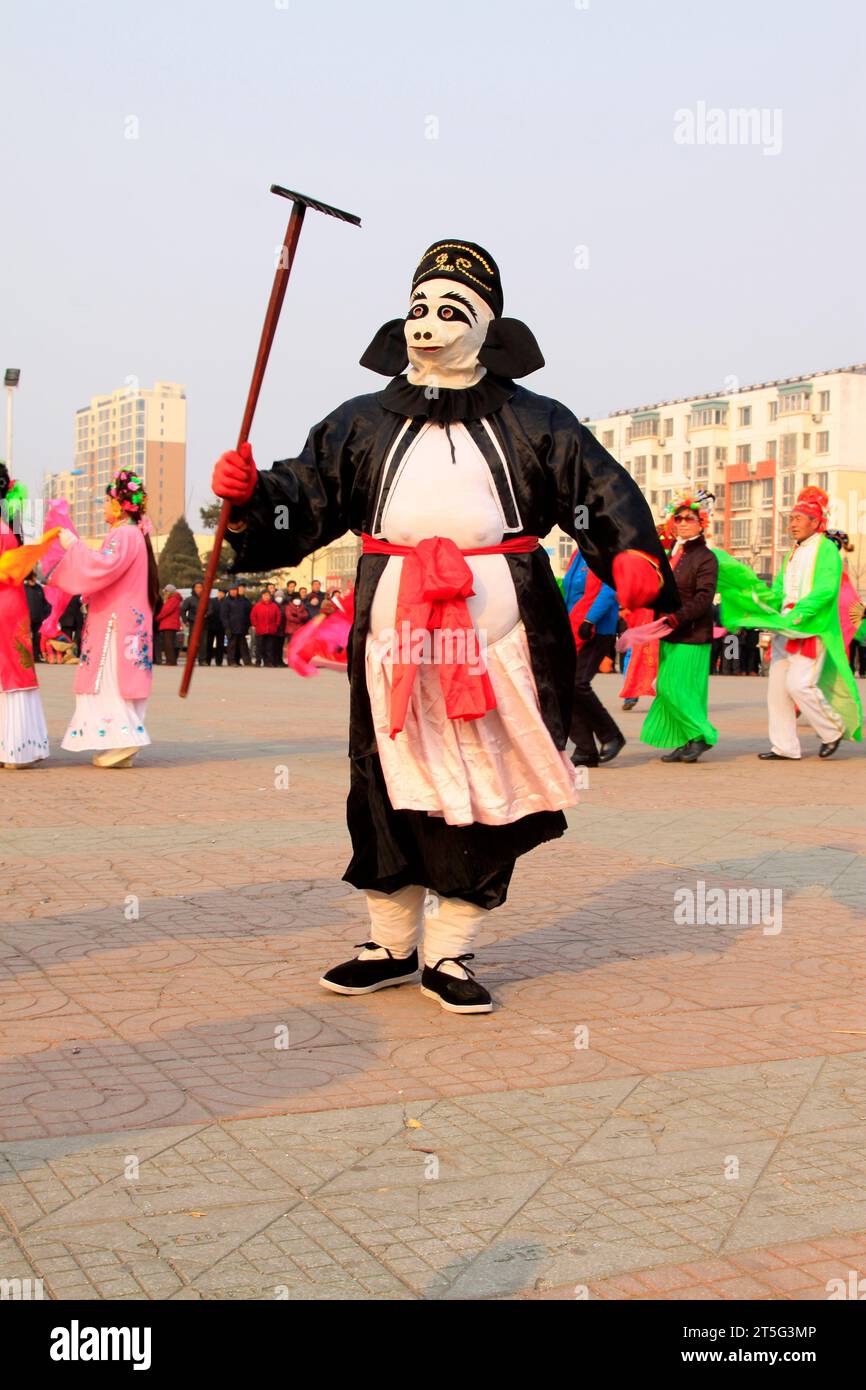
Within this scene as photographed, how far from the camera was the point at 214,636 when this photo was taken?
3391 centimetres

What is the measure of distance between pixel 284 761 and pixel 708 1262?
9247 mm

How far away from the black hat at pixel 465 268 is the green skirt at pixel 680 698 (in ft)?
25.2

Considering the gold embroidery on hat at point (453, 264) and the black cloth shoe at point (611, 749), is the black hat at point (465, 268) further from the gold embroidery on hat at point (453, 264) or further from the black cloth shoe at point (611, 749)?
the black cloth shoe at point (611, 749)

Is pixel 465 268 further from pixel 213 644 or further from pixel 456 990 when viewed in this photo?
pixel 213 644

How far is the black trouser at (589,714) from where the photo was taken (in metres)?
11.9

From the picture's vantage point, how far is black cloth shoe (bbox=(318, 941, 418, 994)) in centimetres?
494

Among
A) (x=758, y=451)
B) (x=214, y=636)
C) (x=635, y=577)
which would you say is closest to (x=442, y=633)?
(x=635, y=577)

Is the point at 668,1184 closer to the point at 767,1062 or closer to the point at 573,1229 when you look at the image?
the point at 573,1229

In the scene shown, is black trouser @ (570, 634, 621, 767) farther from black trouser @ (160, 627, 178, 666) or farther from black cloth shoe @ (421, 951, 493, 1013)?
black trouser @ (160, 627, 178, 666)

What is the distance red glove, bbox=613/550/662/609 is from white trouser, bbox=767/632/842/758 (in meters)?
8.12

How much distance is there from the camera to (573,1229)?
10.2ft

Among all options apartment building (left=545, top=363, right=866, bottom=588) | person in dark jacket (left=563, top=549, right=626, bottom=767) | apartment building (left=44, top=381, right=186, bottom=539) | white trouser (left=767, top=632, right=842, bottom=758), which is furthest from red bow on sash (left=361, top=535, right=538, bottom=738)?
apartment building (left=44, top=381, right=186, bottom=539)

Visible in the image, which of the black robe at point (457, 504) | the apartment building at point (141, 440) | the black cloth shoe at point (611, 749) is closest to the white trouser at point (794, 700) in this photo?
the black cloth shoe at point (611, 749)

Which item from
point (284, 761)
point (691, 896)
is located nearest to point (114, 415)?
point (284, 761)
